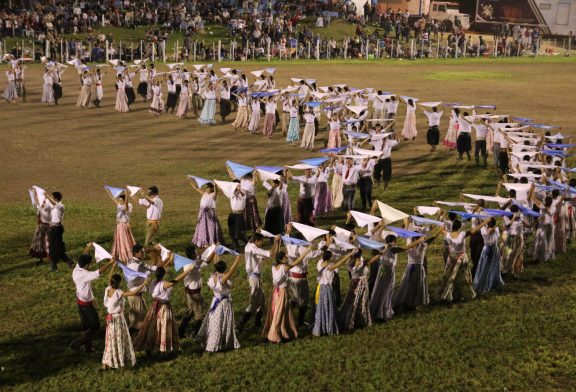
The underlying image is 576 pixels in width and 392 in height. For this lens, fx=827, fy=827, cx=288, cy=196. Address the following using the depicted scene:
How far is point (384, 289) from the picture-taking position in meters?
13.9

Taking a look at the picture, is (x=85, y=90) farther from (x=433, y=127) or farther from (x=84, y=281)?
(x=84, y=281)

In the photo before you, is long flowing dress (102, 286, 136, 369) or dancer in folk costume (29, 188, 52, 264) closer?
long flowing dress (102, 286, 136, 369)

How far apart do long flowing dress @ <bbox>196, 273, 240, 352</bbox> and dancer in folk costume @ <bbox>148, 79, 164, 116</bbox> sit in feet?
66.4

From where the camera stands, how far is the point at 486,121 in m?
25.4

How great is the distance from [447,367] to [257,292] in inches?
127

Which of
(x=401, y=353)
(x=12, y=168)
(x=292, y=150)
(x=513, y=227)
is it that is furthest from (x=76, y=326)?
(x=292, y=150)

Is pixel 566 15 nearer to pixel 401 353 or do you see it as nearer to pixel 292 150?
pixel 292 150

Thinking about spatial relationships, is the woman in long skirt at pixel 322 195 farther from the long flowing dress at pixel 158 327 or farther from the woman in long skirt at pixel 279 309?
the long flowing dress at pixel 158 327

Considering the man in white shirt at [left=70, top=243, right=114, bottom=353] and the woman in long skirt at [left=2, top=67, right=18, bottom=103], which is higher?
the woman in long skirt at [left=2, top=67, right=18, bottom=103]

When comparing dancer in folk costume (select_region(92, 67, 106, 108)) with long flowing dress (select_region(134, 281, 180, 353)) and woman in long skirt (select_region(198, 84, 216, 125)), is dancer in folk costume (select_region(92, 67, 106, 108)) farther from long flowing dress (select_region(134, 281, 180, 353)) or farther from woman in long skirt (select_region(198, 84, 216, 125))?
long flowing dress (select_region(134, 281, 180, 353))

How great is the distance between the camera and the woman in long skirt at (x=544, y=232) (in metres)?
17.0

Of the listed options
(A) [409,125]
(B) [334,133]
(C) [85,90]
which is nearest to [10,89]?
(C) [85,90]

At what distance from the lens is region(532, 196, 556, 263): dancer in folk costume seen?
16969mm

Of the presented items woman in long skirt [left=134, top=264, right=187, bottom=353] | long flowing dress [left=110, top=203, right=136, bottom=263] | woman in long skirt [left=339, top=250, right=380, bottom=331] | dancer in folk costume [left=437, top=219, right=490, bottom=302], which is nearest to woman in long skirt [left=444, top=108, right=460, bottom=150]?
dancer in folk costume [left=437, top=219, right=490, bottom=302]
